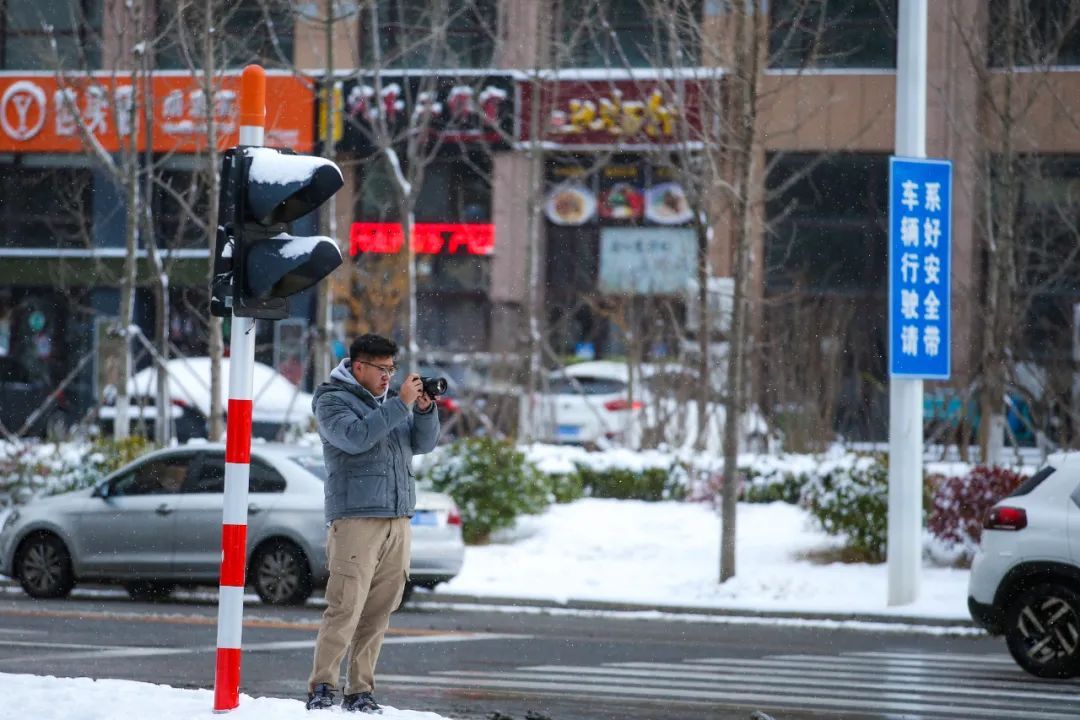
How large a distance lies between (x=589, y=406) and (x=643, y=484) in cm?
533

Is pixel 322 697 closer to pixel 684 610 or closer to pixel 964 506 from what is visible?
pixel 684 610

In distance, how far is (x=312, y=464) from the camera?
55.0ft

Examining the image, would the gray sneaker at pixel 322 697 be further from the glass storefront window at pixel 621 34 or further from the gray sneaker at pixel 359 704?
the glass storefront window at pixel 621 34

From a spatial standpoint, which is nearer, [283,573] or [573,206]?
[283,573]

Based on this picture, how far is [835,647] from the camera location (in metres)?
14.0

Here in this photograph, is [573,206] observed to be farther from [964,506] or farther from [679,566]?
[964,506]

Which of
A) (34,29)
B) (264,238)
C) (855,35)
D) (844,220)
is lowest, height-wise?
(264,238)

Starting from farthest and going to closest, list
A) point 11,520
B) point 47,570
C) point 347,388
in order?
point 11,520, point 47,570, point 347,388

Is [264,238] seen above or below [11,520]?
above

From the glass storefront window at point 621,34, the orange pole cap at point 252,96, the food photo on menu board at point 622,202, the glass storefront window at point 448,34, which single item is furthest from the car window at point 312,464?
the food photo on menu board at point 622,202

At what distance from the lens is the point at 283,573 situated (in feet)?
53.6

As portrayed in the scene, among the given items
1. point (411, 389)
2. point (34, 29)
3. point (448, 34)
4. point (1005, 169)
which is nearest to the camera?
point (411, 389)

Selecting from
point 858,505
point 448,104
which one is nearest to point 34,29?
point 448,104

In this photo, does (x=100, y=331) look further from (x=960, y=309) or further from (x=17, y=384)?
(x=960, y=309)
